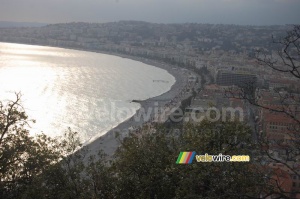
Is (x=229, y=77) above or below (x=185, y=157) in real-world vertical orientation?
below

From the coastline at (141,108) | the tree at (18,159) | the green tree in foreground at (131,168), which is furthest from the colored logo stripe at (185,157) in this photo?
the tree at (18,159)

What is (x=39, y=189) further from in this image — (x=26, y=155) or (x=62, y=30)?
(x=62, y=30)

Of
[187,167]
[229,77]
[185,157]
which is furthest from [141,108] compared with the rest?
[187,167]

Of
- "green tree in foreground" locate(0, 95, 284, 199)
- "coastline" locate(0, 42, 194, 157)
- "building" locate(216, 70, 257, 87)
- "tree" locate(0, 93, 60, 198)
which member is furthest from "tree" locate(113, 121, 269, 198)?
"building" locate(216, 70, 257, 87)

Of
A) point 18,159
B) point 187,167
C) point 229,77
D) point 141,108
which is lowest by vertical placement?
point 141,108

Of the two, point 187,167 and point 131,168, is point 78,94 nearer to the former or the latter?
point 131,168

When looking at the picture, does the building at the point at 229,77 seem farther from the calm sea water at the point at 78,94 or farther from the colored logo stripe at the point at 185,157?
the colored logo stripe at the point at 185,157
